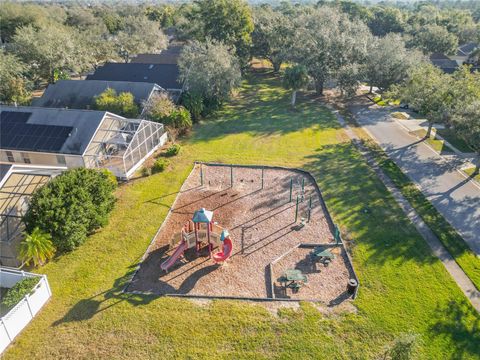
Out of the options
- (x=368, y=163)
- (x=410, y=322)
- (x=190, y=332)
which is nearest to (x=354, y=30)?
(x=368, y=163)

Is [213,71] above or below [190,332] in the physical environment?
Answer: above

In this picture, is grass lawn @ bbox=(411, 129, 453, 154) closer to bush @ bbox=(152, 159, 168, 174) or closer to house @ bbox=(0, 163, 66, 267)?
bush @ bbox=(152, 159, 168, 174)

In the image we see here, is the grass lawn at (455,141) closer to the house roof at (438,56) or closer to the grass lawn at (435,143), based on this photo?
the grass lawn at (435,143)

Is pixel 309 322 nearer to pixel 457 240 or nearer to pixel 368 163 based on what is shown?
pixel 457 240

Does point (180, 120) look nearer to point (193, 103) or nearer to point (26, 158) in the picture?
point (193, 103)

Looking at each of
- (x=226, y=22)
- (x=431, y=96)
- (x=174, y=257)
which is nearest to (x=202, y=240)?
(x=174, y=257)

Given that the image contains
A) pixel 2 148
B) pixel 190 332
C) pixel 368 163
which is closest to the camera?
pixel 190 332

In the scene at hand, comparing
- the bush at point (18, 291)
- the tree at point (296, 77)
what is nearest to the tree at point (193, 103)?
the tree at point (296, 77)

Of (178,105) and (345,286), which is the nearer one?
(345,286)
